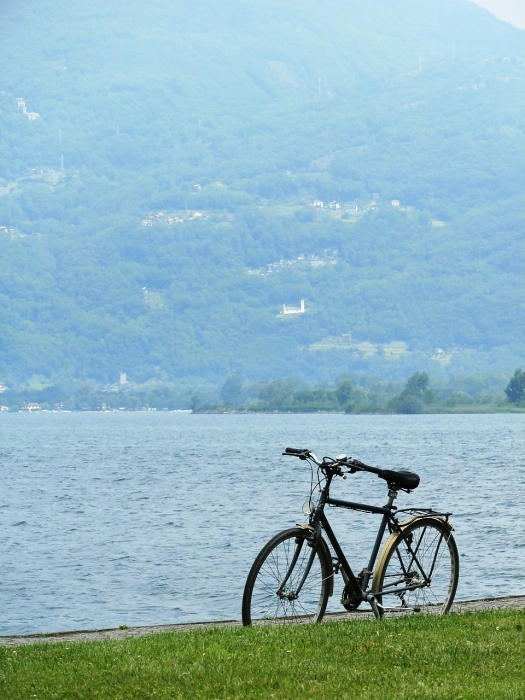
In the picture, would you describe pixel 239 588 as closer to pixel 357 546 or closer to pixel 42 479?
pixel 357 546

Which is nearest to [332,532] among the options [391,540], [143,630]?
[391,540]

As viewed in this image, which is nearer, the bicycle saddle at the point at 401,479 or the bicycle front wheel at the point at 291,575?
the bicycle front wheel at the point at 291,575

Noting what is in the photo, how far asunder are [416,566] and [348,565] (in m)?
1.00

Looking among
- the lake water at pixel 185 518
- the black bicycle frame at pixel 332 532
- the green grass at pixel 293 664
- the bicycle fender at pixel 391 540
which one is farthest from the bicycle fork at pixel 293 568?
the lake water at pixel 185 518

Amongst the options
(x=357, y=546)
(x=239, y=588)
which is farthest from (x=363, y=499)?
(x=239, y=588)

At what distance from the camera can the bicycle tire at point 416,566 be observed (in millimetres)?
9977

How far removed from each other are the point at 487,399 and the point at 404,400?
→ 561 inches

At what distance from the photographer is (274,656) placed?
8.23m

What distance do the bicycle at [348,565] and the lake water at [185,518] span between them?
33.1ft

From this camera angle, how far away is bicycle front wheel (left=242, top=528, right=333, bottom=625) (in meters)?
9.46

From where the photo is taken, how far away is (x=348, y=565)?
9578mm

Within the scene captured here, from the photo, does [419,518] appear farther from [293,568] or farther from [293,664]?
[293,664]

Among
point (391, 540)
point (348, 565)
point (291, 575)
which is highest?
point (391, 540)

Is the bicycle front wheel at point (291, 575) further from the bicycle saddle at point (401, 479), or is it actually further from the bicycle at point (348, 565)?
the bicycle saddle at point (401, 479)
